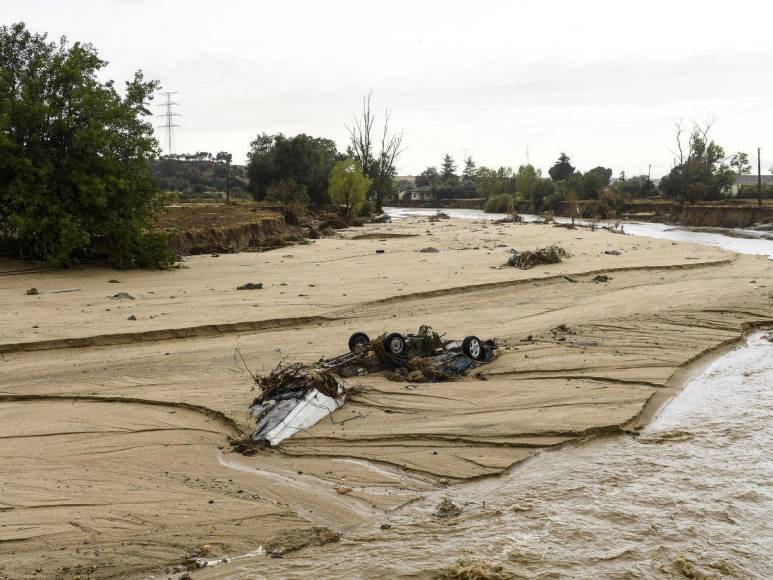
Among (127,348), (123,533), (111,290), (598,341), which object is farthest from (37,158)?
(123,533)

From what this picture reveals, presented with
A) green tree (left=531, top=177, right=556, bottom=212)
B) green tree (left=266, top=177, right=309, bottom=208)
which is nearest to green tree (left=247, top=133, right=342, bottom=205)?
green tree (left=266, top=177, right=309, bottom=208)

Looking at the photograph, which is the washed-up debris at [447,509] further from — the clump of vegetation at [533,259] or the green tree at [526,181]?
the green tree at [526,181]

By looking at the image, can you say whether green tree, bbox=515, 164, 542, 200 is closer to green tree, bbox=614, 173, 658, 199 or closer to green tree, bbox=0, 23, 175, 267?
green tree, bbox=614, 173, 658, 199

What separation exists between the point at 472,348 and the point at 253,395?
2982 millimetres

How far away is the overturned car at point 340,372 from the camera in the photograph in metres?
7.75

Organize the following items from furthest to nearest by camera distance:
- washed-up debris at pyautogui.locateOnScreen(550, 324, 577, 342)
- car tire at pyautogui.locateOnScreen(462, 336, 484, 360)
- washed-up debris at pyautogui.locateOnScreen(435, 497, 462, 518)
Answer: washed-up debris at pyautogui.locateOnScreen(550, 324, 577, 342)
car tire at pyautogui.locateOnScreen(462, 336, 484, 360)
washed-up debris at pyautogui.locateOnScreen(435, 497, 462, 518)

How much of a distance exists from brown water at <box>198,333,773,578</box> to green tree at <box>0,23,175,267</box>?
1496 centimetres

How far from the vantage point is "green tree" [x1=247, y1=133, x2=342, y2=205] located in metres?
53.2

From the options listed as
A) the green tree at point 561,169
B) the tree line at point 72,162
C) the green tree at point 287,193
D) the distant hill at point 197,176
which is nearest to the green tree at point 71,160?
the tree line at point 72,162

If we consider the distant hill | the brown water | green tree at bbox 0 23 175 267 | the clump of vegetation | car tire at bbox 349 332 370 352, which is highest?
the distant hill

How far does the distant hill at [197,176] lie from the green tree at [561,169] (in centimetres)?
4736

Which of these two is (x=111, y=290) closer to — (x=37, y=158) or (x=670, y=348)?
(x=37, y=158)

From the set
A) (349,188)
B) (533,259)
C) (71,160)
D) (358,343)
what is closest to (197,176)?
(349,188)

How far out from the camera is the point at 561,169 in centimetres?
11638
